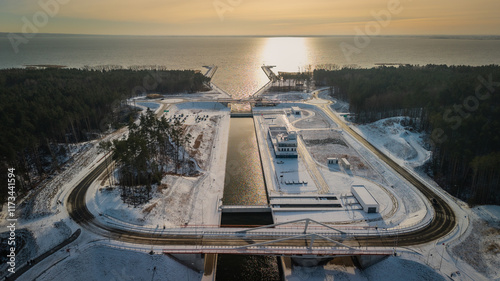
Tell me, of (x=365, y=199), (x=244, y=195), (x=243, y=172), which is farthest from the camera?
(x=243, y=172)

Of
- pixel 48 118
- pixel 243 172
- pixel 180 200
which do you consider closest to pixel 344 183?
pixel 243 172

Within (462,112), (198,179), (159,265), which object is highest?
(462,112)

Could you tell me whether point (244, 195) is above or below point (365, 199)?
below

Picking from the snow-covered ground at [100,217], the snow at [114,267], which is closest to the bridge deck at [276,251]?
the snow at [114,267]

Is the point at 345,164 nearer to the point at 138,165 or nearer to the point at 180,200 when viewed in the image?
the point at 180,200

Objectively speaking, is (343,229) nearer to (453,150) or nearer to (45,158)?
(453,150)

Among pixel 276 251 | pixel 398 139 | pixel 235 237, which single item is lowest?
pixel 235 237

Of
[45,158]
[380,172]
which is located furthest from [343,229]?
[45,158]
